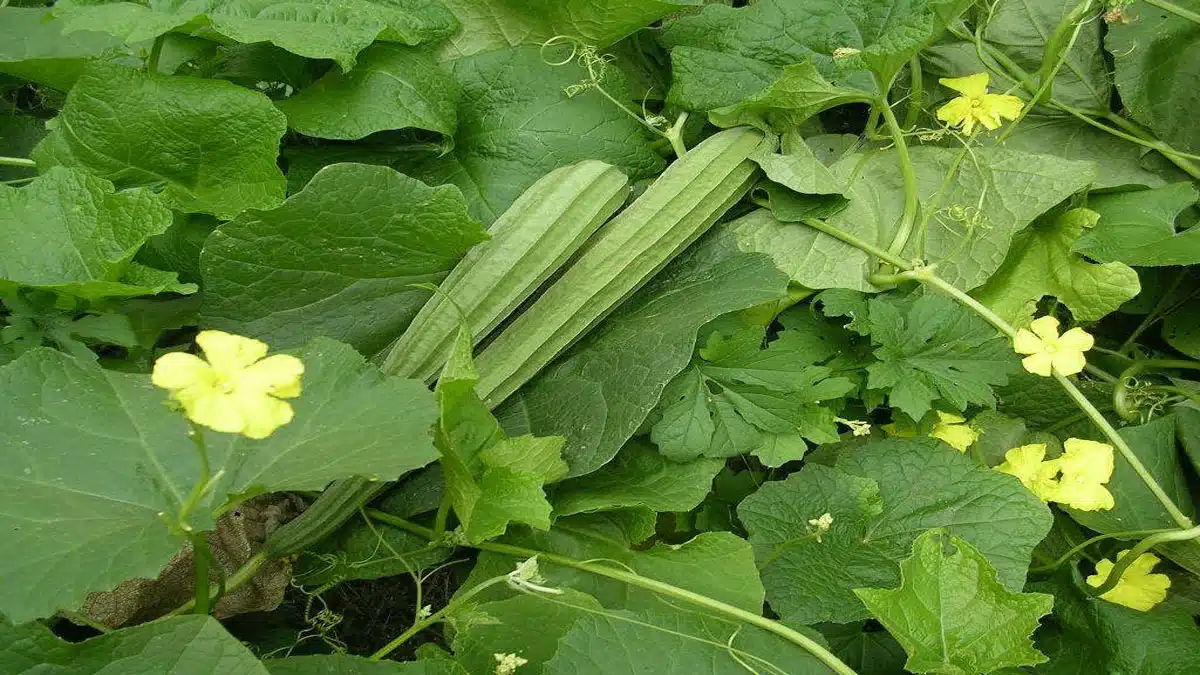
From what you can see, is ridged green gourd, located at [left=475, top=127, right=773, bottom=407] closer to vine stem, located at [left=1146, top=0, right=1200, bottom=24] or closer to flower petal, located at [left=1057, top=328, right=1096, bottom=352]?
flower petal, located at [left=1057, top=328, right=1096, bottom=352]

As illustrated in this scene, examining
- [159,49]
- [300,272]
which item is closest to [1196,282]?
[300,272]

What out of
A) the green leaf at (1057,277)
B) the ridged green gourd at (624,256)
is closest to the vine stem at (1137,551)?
the green leaf at (1057,277)

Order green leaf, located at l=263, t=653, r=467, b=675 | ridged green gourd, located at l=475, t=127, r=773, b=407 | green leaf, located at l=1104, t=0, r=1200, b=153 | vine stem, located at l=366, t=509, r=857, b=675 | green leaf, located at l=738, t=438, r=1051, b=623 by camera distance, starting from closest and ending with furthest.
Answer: green leaf, located at l=263, t=653, r=467, b=675 → vine stem, located at l=366, t=509, r=857, b=675 → green leaf, located at l=738, t=438, r=1051, b=623 → ridged green gourd, located at l=475, t=127, r=773, b=407 → green leaf, located at l=1104, t=0, r=1200, b=153

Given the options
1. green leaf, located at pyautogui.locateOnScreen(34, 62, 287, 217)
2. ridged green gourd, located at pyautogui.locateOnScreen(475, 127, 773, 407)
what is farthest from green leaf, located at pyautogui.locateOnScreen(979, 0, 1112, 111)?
green leaf, located at pyautogui.locateOnScreen(34, 62, 287, 217)

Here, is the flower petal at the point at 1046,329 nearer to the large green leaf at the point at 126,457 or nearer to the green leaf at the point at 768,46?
the green leaf at the point at 768,46

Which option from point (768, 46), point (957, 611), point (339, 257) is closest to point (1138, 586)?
point (957, 611)

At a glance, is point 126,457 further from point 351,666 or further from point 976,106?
point 976,106
